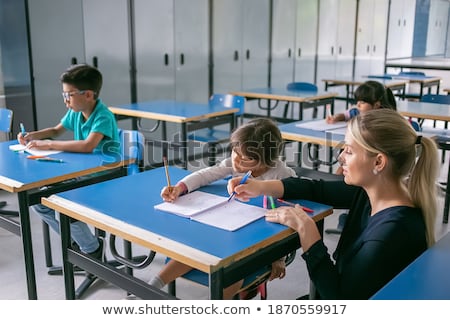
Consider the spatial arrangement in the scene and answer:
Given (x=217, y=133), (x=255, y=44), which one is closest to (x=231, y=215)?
(x=217, y=133)

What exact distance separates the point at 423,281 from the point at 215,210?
2.21 ft

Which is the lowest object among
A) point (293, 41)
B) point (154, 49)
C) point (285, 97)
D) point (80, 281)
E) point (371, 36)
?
point (80, 281)

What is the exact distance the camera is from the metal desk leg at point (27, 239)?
1.98 meters

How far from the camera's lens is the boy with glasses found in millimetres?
2412

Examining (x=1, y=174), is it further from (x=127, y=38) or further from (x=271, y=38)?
(x=271, y=38)

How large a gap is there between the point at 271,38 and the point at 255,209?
5261 millimetres

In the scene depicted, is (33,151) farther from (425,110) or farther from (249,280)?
(425,110)

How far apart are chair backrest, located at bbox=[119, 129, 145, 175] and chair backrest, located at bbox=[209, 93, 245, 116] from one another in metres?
1.78

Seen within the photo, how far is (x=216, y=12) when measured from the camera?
221 inches

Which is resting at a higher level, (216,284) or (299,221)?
(299,221)

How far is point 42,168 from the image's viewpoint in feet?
7.11

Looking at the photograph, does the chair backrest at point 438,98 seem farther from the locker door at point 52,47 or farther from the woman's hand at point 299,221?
the woman's hand at point 299,221

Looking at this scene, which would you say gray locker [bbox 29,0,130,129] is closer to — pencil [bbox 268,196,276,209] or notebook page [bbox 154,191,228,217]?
notebook page [bbox 154,191,228,217]
